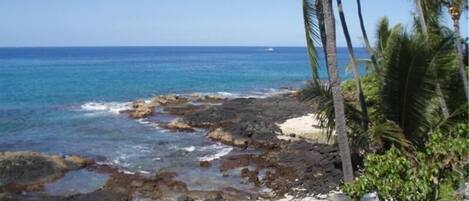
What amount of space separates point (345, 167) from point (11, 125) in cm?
3131

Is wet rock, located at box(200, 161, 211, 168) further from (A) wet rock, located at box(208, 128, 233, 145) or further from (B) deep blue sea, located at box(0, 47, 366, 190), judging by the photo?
(A) wet rock, located at box(208, 128, 233, 145)

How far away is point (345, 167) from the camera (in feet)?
37.6

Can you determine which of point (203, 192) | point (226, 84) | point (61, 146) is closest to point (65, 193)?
point (203, 192)

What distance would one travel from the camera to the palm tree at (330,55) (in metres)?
11.0

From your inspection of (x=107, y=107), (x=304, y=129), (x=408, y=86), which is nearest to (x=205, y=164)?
(x=304, y=129)

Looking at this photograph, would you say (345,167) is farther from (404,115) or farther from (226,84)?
(226,84)

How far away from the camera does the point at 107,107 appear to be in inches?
1875

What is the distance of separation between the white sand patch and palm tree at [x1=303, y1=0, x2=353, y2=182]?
16.5m

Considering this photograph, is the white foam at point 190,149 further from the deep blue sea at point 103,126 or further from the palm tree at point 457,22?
the palm tree at point 457,22

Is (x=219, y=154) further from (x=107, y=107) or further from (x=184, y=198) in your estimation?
(x=107, y=107)

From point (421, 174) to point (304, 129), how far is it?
24528 millimetres

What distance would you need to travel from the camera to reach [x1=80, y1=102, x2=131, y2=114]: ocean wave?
45.5 metres

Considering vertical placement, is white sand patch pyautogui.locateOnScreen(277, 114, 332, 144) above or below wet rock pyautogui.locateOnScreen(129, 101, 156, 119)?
below

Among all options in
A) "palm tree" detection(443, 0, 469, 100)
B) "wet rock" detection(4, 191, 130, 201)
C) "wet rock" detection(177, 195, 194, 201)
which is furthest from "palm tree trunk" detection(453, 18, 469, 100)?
"wet rock" detection(4, 191, 130, 201)
